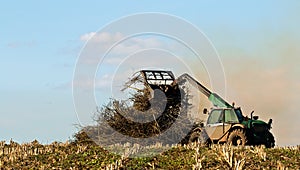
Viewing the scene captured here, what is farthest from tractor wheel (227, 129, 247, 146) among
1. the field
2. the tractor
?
the field

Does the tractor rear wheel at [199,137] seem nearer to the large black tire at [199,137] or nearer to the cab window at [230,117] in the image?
the large black tire at [199,137]

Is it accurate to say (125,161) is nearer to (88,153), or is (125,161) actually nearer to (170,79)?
(88,153)

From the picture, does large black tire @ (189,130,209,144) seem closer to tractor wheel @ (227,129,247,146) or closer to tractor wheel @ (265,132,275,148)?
tractor wheel @ (227,129,247,146)

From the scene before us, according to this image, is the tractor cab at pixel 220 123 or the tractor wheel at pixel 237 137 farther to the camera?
the tractor cab at pixel 220 123

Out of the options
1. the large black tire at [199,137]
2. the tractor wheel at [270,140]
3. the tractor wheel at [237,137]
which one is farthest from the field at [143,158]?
the large black tire at [199,137]

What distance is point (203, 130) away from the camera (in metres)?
28.9

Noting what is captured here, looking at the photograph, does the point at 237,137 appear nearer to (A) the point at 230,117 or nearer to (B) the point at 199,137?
(A) the point at 230,117

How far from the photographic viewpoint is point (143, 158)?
1956cm

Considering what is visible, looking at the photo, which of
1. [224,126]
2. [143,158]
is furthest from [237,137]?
[143,158]

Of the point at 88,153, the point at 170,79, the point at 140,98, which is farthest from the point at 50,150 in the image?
the point at 170,79

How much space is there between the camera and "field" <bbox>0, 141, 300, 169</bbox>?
18297 millimetres

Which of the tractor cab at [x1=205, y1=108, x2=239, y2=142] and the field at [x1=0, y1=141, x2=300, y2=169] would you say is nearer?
the field at [x1=0, y1=141, x2=300, y2=169]

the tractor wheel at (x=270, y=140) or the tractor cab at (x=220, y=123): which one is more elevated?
the tractor cab at (x=220, y=123)

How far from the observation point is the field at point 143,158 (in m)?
18.3
